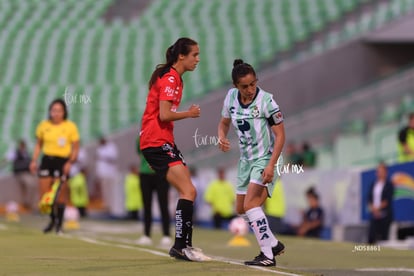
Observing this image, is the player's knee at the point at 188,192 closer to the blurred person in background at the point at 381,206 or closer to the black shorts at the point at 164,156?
the black shorts at the point at 164,156

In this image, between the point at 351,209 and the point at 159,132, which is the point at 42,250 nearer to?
the point at 159,132

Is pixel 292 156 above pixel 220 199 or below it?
above

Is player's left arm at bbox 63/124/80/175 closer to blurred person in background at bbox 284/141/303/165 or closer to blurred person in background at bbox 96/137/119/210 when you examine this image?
blurred person in background at bbox 284/141/303/165

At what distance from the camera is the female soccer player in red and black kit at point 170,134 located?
11055 millimetres

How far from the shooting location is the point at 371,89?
31.4 m

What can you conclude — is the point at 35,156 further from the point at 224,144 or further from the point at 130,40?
the point at 130,40

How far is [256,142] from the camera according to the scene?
11.0m

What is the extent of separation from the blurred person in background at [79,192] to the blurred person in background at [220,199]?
4.10 m

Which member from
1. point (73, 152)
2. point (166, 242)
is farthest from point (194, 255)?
point (73, 152)

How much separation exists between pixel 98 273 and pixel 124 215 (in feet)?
61.7

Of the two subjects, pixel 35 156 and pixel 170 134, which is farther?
pixel 35 156

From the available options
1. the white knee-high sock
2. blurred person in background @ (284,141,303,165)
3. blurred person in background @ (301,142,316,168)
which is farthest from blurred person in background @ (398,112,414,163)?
the white knee-high sock

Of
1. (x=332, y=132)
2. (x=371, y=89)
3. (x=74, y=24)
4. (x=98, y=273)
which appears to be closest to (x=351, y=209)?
(x=332, y=132)

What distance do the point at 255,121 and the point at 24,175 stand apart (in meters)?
19.1
